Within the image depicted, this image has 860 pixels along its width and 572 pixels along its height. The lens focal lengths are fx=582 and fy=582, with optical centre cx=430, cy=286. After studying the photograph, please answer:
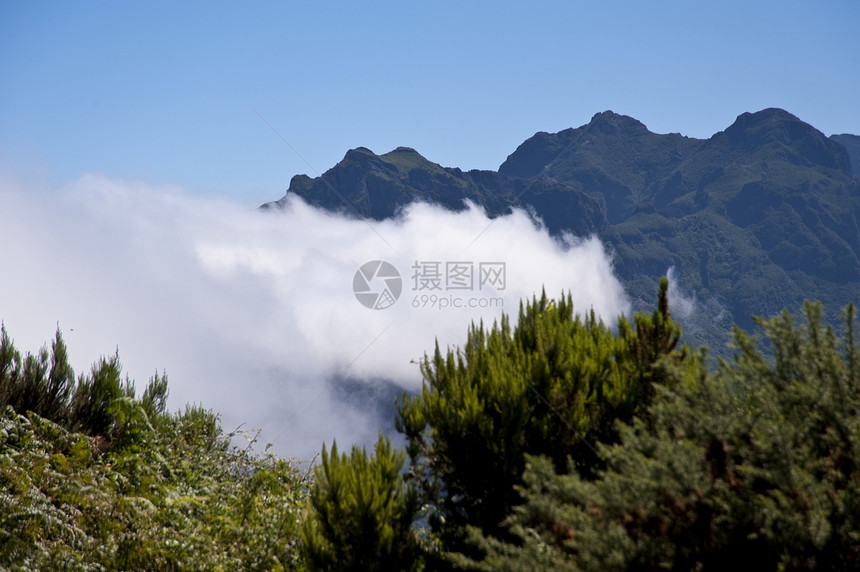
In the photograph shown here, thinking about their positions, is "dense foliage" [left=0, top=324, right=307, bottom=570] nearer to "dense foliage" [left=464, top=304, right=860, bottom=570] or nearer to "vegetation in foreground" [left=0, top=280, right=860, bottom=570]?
"vegetation in foreground" [left=0, top=280, right=860, bottom=570]

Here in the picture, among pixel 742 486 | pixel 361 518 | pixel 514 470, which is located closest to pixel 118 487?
pixel 361 518

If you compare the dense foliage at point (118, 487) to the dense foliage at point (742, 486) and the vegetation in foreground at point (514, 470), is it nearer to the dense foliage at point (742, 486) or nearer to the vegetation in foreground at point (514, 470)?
the vegetation in foreground at point (514, 470)

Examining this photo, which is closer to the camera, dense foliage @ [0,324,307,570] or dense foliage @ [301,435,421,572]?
dense foliage @ [301,435,421,572]

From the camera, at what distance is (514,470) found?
4855 mm

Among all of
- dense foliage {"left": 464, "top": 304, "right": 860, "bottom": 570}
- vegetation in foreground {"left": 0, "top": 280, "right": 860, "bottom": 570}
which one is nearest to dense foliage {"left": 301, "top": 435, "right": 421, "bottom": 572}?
vegetation in foreground {"left": 0, "top": 280, "right": 860, "bottom": 570}

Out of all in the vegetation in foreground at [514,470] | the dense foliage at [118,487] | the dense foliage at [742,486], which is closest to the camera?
the dense foliage at [742,486]

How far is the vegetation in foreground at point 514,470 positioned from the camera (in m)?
3.20

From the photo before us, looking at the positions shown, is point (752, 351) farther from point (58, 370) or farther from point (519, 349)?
point (58, 370)

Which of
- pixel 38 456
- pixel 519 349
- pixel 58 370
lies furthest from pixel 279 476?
pixel 519 349

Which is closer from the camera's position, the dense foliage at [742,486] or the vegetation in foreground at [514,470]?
the dense foliage at [742,486]

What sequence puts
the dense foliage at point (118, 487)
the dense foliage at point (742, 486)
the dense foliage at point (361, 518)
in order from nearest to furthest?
the dense foliage at point (742, 486), the dense foliage at point (361, 518), the dense foliage at point (118, 487)

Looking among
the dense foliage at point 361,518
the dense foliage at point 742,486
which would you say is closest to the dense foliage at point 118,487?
the dense foliage at point 361,518

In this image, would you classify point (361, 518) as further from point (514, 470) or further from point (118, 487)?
point (118, 487)

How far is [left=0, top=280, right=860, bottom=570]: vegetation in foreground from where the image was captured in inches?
126
